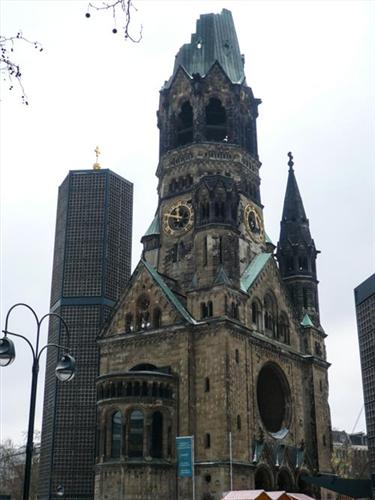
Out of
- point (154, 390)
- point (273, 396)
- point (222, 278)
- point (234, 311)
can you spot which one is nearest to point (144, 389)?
point (154, 390)

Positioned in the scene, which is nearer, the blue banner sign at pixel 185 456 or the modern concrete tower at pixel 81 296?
the blue banner sign at pixel 185 456

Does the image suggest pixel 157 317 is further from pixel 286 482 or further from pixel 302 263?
pixel 302 263

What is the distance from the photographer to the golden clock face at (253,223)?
5916 cm

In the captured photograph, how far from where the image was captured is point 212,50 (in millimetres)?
63688

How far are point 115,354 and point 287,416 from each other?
570 inches

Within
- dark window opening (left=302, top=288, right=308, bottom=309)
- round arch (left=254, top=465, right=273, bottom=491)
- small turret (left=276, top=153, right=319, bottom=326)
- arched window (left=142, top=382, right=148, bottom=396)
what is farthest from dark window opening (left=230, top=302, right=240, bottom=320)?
dark window opening (left=302, top=288, right=308, bottom=309)

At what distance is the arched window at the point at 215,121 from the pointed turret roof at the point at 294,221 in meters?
9.75

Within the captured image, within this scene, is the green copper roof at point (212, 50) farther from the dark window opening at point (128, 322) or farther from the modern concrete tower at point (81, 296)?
the dark window opening at point (128, 322)

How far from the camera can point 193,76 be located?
61406 millimetres

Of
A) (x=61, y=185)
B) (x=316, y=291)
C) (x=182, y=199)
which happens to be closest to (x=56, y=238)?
(x=61, y=185)

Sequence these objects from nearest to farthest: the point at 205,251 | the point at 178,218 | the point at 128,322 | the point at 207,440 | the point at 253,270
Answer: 1. the point at 207,440
2. the point at 205,251
3. the point at 128,322
4. the point at 253,270
5. the point at 178,218

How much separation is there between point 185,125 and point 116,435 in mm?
29501

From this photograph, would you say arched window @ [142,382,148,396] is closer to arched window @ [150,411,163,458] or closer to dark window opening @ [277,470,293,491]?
arched window @ [150,411,163,458]

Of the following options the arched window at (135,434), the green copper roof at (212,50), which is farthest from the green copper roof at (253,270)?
the green copper roof at (212,50)
